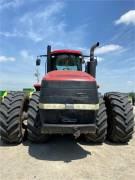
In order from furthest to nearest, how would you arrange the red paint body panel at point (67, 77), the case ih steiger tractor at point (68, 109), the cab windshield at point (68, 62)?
the cab windshield at point (68, 62)
the red paint body panel at point (67, 77)
the case ih steiger tractor at point (68, 109)

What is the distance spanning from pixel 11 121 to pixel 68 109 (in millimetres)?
1904

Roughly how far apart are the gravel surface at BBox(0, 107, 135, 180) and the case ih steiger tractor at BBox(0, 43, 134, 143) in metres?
0.37

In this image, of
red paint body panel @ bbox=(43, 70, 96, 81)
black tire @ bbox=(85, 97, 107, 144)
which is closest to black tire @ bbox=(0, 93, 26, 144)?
red paint body panel @ bbox=(43, 70, 96, 81)

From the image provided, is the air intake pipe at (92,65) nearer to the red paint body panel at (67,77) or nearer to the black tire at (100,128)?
the black tire at (100,128)

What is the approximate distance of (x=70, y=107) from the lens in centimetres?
680

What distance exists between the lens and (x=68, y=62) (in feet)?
30.8

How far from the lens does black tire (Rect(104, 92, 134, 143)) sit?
8164 mm

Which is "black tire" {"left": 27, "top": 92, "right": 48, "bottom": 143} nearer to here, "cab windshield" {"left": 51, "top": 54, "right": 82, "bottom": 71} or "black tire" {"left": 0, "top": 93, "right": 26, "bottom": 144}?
"black tire" {"left": 0, "top": 93, "right": 26, "bottom": 144}

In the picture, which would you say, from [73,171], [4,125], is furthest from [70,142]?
[73,171]

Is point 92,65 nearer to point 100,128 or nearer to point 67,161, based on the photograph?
point 100,128

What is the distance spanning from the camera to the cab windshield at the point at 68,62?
9.34 meters

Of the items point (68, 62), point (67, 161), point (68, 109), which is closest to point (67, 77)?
point (68, 109)

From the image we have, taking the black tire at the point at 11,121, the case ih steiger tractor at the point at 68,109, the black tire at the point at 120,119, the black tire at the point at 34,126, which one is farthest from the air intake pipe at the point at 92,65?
the black tire at the point at 11,121

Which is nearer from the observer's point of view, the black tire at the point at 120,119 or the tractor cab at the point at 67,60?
the black tire at the point at 120,119
